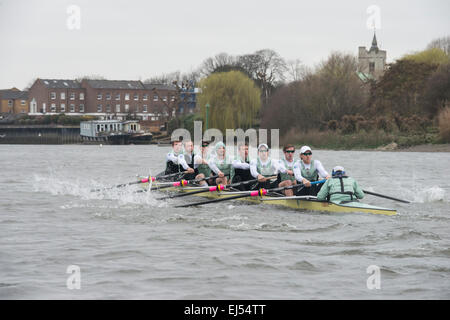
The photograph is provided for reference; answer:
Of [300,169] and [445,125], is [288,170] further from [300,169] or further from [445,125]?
[445,125]

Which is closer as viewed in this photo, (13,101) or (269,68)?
(269,68)

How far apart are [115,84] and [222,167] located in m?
88.7

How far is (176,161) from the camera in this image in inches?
727

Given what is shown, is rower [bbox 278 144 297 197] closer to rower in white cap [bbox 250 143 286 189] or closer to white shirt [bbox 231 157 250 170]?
rower in white cap [bbox 250 143 286 189]

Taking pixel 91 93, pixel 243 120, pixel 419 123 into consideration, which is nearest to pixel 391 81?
pixel 419 123

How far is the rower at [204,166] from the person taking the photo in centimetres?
1736

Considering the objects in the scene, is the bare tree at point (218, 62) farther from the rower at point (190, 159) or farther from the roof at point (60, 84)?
the rower at point (190, 159)

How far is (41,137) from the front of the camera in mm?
90375

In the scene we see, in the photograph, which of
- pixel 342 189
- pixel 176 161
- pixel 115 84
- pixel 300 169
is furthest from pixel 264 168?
pixel 115 84

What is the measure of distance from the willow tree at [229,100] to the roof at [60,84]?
46659mm

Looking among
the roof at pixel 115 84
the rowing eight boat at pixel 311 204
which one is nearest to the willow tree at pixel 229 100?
the rowing eight boat at pixel 311 204

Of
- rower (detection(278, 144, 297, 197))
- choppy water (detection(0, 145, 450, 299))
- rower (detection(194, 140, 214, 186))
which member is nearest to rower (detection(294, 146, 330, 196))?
rower (detection(278, 144, 297, 197))
